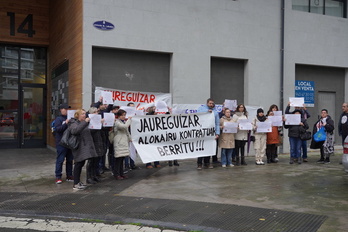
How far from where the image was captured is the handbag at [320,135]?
11.4 meters

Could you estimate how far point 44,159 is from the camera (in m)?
12.5

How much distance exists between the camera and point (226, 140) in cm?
1052

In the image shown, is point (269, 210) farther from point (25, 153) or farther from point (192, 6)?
point (25, 153)

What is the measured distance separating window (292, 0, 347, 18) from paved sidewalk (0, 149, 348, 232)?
26.3ft

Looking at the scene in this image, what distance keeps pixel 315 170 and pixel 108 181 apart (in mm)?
5774

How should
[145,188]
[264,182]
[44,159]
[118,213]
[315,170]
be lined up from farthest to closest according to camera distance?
[44,159]
[315,170]
[264,182]
[145,188]
[118,213]

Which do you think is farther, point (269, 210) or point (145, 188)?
point (145, 188)

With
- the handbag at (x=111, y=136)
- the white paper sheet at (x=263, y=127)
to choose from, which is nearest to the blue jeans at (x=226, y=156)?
the white paper sheet at (x=263, y=127)

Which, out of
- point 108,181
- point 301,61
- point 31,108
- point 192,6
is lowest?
point 108,181

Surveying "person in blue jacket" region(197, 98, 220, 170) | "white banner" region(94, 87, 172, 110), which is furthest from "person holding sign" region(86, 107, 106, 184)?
"person in blue jacket" region(197, 98, 220, 170)

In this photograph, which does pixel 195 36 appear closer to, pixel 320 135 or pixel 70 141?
pixel 320 135

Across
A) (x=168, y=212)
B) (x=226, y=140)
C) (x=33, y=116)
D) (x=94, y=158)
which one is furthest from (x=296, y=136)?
(x=33, y=116)

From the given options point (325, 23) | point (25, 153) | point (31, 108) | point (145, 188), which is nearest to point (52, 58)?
point (31, 108)

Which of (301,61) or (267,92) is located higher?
(301,61)
